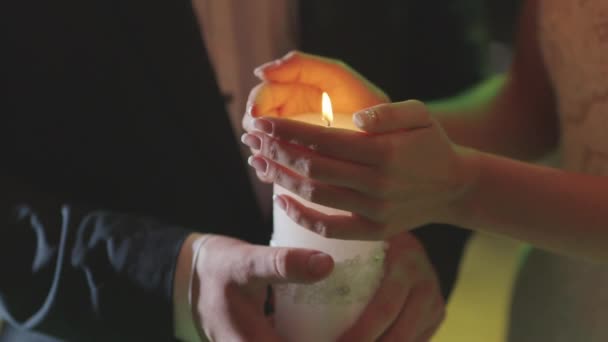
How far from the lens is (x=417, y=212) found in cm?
39

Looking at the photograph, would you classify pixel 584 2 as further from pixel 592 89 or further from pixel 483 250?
pixel 483 250

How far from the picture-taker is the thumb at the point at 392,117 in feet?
1.09

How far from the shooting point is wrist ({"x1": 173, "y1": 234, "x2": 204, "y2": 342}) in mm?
467

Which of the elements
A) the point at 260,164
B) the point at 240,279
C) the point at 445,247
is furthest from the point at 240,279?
the point at 445,247

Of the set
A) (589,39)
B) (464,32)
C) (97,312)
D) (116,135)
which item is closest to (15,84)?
(116,135)

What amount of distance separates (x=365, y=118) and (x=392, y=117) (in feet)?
0.07

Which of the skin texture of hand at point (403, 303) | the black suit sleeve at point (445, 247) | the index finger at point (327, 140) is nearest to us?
the index finger at point (327, 140)

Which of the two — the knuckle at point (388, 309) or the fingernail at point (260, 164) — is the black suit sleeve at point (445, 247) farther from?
the fingernail at point (260, 164)

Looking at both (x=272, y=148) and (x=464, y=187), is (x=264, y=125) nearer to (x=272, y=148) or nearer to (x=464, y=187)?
(x=272, y=148)

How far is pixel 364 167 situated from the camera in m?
0.34

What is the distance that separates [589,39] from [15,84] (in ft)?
2.00

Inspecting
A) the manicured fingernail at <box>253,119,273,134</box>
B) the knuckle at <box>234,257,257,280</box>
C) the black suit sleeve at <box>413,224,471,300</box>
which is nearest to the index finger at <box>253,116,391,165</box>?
the manicured fingernail at <box>253,119,273,134</box>

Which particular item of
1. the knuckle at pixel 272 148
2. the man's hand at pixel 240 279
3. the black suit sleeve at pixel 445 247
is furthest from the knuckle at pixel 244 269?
the black suit sleeve at pixel 445 247

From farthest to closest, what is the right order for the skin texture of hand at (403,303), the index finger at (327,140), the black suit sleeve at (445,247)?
the black suit sleeve at (445,247) < the skin texture of hand at (403,303) < the index finger at (327,140)
